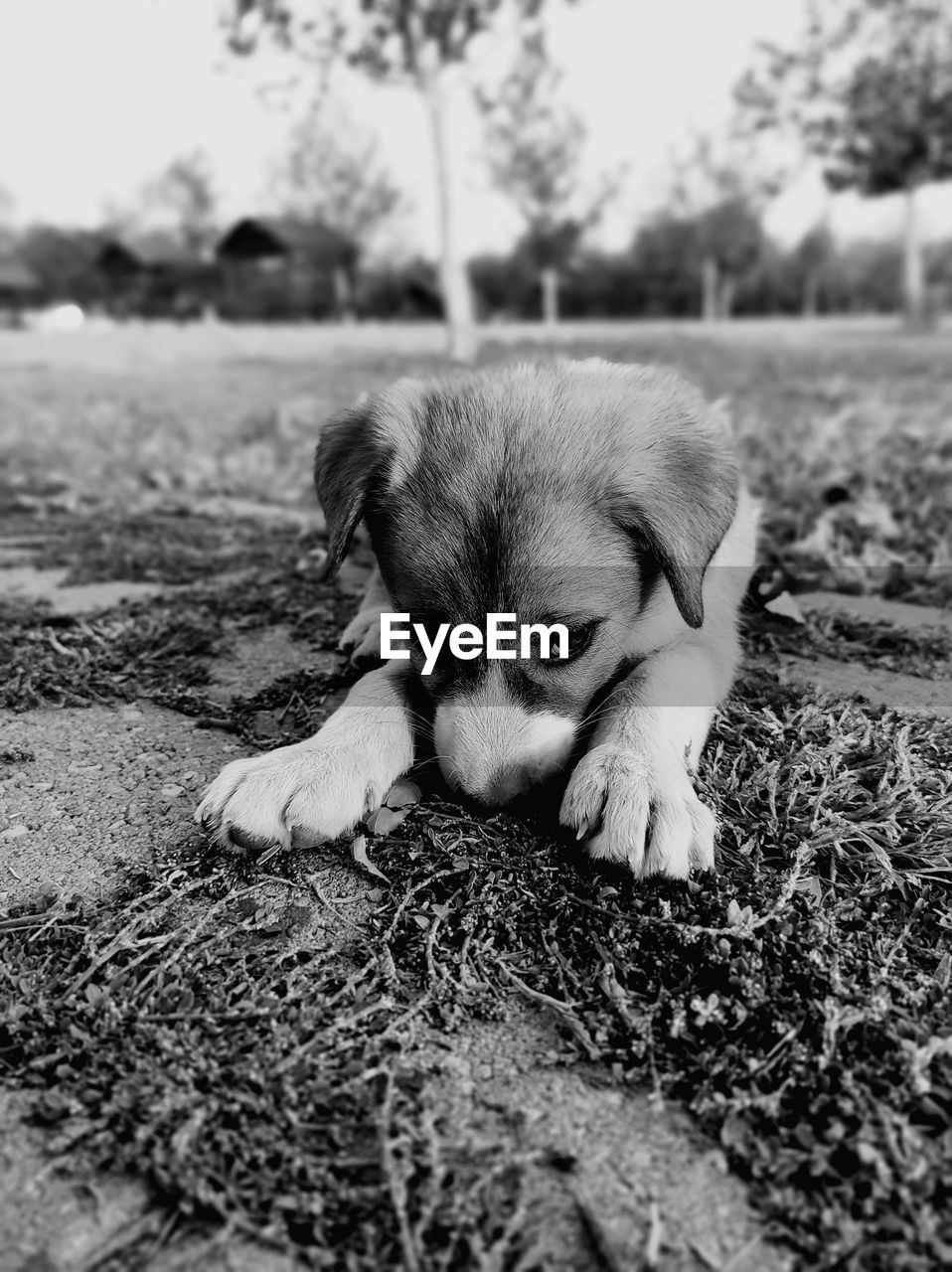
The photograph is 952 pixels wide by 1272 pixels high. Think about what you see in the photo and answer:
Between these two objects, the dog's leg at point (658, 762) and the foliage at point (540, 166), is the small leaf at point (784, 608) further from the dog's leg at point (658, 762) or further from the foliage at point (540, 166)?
the foliage at point (540, 166)

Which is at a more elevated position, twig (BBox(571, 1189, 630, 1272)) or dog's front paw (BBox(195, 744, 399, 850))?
dog's front paw (BBox(195, 744, 399, 850))

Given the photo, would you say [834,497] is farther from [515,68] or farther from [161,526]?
[515,68]

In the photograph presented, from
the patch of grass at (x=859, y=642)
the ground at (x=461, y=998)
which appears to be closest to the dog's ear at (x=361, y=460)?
the ground at (x=461, y=998)

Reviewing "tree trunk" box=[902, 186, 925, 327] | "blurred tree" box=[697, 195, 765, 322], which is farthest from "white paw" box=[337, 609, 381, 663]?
"blurred tree" box=[697, 195, 765, 322]

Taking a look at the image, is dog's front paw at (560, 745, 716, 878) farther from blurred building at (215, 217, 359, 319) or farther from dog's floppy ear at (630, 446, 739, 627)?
blurred building at (215, 217, 359, 319)

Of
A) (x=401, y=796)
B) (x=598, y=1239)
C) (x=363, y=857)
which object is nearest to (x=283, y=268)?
(x=401, y=796)

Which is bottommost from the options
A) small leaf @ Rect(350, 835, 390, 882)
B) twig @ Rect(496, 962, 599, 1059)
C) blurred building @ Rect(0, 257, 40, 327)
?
twig @ Rect(496, 962, 599, 1059)

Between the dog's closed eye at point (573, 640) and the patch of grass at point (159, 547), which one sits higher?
the dog's closed eye at point (573, 640)
